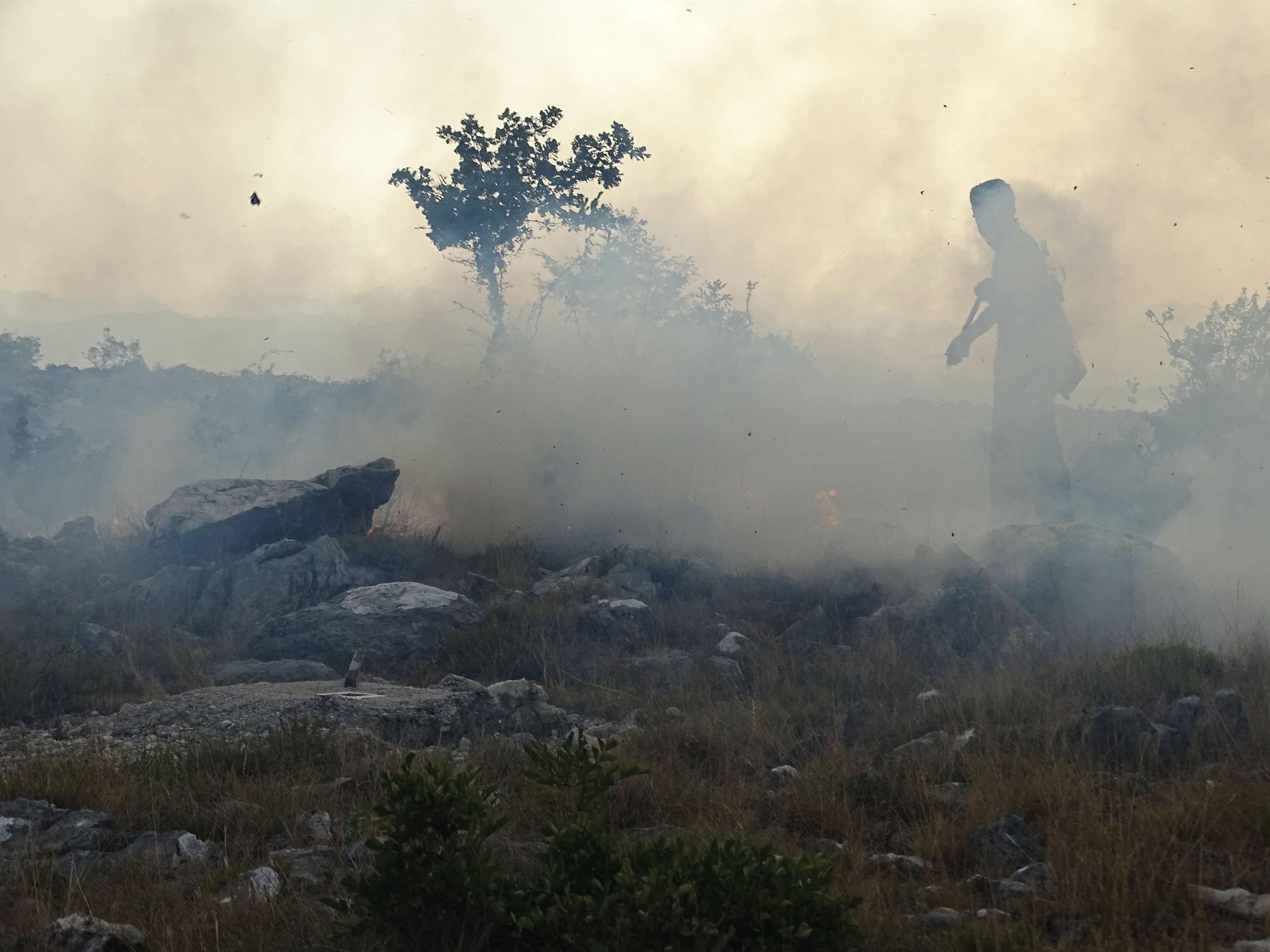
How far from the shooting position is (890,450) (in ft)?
65.9

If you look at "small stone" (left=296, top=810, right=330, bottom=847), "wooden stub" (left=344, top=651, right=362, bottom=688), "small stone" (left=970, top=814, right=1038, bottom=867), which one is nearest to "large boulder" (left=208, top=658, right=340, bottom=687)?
"wooden stub" (left=344, top=651, right=362, bottom=688)

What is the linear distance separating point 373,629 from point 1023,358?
348 inches

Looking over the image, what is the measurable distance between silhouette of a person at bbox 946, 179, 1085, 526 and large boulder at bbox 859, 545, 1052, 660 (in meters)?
3.96

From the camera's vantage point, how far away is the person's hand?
13.8 metres

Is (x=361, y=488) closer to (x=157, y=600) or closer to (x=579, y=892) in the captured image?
(x=157, y=600)

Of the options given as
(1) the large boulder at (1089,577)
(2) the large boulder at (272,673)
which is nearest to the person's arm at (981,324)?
(1) the large boulder at (1089,577)

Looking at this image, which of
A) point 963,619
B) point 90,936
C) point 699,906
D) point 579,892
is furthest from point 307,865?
point 963,619

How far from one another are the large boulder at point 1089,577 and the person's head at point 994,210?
3.89 m

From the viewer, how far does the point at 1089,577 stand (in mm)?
11344

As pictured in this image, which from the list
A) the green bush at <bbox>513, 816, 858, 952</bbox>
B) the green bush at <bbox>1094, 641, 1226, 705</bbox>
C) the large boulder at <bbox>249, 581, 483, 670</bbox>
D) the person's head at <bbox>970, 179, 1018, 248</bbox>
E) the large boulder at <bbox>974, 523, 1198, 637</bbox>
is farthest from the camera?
the person's head at <bbox>970, 179, 1018, 248</bbox>

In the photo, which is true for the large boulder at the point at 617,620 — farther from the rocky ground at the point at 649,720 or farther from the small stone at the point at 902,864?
the small stone at the point at 902,864

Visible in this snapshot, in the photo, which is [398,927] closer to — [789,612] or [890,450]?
[789,612]

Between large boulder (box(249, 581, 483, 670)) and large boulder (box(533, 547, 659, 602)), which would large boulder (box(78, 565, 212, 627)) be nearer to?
large boulder (box(249, 581, 483, 670))

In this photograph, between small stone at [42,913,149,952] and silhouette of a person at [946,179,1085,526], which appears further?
silhouette of a person at [946,179,1085,526]
